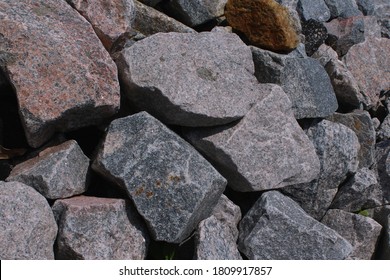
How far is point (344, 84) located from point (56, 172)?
2694mm

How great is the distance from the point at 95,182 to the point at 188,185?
69 centimetres

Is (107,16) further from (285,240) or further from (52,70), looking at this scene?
(285,240)

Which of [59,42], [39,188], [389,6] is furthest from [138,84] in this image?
[389,6]

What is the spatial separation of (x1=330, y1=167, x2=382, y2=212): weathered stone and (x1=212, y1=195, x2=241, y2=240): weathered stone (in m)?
1.02

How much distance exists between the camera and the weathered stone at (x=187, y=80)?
12.1 ft

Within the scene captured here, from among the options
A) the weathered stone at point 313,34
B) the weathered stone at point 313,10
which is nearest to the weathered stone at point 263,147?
the weathered stone at point 313,34

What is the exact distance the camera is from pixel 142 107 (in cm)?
387

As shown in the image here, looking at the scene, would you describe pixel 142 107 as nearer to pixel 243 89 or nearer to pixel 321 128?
pixel 243 89

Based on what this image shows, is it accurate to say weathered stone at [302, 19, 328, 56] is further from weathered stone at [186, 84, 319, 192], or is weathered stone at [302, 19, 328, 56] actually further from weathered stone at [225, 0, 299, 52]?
weathered stone at [186, 84, 319, 192]

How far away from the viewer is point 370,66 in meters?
5.52

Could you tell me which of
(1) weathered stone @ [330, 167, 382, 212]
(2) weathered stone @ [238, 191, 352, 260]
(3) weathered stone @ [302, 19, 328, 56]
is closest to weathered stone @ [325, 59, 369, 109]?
(3) weathered stone @ [302, 19, 328, 56]

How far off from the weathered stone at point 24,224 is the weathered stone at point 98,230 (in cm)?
10

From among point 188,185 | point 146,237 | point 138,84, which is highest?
point 138,84

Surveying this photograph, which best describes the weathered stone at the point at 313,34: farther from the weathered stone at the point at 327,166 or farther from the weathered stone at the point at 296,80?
the weathered stone at the point at 327,166
